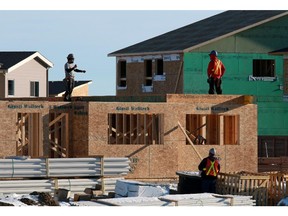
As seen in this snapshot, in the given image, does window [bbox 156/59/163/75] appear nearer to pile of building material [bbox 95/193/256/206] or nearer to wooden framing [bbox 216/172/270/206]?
wooden framing [bbox 216/172/270/206]

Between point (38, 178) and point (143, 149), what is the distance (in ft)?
14.6

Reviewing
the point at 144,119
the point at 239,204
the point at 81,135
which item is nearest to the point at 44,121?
the point at 81,135

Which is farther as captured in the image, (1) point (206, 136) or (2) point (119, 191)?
(1) point (206, 136)

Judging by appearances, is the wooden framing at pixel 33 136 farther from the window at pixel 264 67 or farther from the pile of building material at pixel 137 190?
the window at pixel 264 67

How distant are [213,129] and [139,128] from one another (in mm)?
3099

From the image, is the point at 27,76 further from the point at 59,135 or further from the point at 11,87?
the point at 59,135

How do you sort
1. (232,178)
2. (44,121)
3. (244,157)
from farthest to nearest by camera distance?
(244,157), (44,121), (232,178)

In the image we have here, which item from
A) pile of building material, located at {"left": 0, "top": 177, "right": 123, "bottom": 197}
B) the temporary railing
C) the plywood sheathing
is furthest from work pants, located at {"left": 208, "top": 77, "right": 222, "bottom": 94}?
pile of building material, located at {"left": 0, "top": 177, "right": 123, "bottom": 197}

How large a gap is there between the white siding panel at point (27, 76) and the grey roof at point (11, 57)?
0.51 m

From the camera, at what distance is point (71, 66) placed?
37.2m

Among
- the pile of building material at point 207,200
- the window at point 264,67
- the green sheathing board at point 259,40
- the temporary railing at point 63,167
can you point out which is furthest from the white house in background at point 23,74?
the pile of building material at point 207,200

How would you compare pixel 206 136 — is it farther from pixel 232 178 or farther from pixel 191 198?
pixel 191 198

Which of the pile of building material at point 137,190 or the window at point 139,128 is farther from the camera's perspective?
the window at point 139,128

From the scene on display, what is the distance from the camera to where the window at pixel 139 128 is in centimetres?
3809
